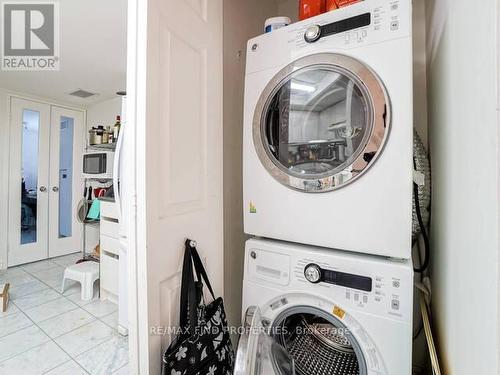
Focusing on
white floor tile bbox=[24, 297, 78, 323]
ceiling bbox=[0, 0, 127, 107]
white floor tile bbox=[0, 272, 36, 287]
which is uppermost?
ceiling bbox=[0, 0, 127, 107]

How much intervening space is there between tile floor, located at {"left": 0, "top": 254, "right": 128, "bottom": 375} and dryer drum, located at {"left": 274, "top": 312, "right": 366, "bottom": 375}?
3.85 ft

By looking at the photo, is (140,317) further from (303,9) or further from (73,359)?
(303,9)

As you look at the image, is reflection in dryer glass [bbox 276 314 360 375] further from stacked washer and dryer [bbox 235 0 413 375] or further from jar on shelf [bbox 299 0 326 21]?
jar on shelf [bbox 299 0 326 21]

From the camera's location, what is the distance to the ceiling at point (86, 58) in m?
1.77

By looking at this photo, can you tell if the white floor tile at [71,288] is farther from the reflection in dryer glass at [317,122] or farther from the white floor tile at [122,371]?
the reflection in dryer glass at [317,122]

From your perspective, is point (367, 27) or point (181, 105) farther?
point (181, 105)

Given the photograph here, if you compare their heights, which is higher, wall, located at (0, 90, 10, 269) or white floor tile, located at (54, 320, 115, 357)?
wall, located at (0, 90, 10, 269)

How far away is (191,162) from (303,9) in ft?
2.92

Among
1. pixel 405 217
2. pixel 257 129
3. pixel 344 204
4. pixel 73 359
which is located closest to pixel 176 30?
pixel 257 129

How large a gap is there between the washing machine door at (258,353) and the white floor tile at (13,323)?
206 centimetres

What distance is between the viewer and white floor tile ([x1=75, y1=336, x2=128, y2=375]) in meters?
1.58

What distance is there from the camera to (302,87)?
104 cm

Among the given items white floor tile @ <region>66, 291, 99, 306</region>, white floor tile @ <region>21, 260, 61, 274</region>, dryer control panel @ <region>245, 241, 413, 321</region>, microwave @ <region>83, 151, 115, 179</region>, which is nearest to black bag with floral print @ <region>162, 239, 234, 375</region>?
dryer control panel @ <region>245, 241, 413, 321</region>
